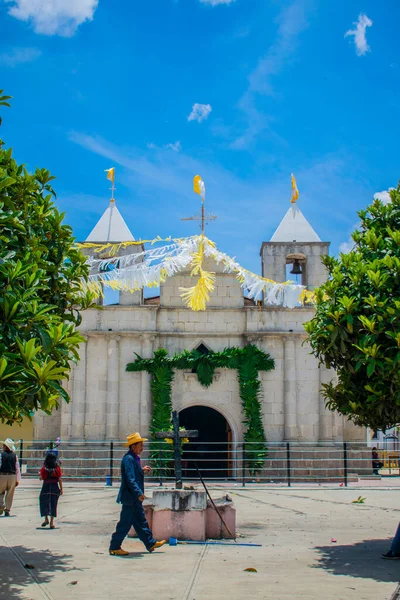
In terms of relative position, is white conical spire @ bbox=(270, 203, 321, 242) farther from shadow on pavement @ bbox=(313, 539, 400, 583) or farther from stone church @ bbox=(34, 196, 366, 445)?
shadow on pavement @ bbox=(313, 539, 400, 583)

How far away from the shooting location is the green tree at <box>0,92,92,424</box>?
6.00 metres

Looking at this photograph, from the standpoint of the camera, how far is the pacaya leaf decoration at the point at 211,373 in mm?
21297

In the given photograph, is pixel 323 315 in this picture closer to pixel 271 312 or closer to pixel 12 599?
pixel 12 599

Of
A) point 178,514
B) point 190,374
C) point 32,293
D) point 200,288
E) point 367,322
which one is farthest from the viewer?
point 190,374

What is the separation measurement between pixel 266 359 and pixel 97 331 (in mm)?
5495

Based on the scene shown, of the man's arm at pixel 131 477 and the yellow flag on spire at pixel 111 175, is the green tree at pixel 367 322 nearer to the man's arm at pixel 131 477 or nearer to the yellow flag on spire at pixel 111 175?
the man's arm at pixel 131 477

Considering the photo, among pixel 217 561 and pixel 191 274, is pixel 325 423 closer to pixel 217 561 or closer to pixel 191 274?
pixel 191 274

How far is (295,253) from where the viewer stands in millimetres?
22594

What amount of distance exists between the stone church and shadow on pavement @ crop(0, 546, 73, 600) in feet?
40.6

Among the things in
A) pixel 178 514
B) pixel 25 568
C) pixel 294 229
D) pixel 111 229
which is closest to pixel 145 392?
pixel 111 229

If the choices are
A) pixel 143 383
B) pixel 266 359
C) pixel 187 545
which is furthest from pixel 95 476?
pixel 187 545

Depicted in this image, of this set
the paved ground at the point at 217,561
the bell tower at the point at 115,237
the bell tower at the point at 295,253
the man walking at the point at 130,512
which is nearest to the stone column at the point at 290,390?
the bell tower at the point at 295,253

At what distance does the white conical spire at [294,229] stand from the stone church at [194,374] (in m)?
0.53

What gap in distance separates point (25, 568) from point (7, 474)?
5109 mm
